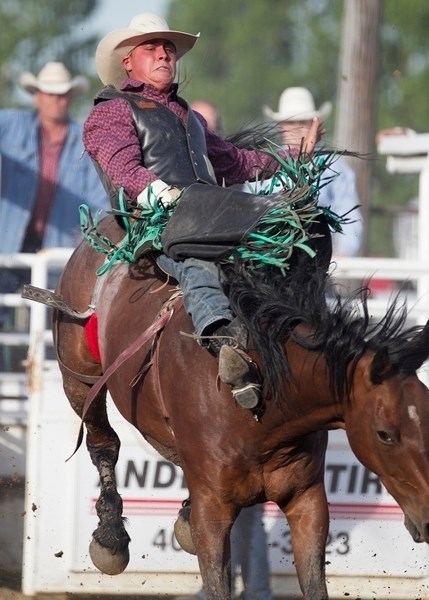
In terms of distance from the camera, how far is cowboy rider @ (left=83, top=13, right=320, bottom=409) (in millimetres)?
4906

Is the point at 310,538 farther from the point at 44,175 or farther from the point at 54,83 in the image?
the point at 54,83

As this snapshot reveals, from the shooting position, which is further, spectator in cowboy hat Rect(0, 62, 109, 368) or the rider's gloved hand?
spectator in cowboy hat Rect(0, 62, 109, 368)

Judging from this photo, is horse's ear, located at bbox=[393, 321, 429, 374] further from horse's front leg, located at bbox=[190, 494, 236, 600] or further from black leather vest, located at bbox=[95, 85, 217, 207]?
black leather vest, located at bbox=[95, 85, 217, 207]

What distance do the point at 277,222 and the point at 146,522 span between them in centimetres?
258

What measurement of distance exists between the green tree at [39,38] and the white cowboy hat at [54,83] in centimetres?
2529

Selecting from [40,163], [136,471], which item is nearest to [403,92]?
[40,163]

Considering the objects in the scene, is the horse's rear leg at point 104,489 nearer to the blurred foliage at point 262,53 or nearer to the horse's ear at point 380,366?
the horse's ear at point 380,366

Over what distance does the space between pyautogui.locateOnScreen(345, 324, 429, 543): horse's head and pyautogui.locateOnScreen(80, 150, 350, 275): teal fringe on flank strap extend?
0.60 m

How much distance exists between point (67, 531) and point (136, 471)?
468 millimetres

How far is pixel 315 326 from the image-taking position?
14.2ft

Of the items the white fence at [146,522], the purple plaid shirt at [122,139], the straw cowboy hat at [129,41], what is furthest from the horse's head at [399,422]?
the white fence at [146,522]

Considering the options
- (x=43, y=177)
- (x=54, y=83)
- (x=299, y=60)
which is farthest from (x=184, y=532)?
(x=299, y=60)

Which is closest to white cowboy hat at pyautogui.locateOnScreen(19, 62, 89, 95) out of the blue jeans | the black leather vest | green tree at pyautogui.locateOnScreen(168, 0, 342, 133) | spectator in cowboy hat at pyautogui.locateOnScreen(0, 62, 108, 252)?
spectator in cowboy hat at pyautogui.locateOnScreen(0, 62, 108, 252)

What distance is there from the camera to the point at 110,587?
21.9 ft
